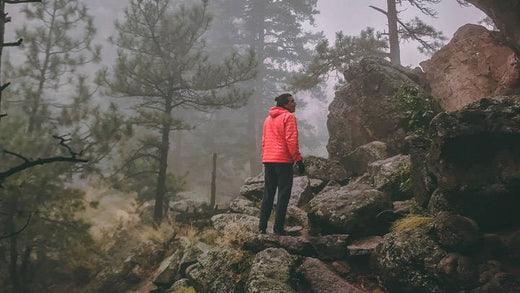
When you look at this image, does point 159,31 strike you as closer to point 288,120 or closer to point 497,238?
point 288,120

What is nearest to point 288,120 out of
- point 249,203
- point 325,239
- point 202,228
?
point 325,239

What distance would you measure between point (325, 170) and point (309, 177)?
52 cm

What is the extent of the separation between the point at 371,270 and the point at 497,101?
3.19 metres

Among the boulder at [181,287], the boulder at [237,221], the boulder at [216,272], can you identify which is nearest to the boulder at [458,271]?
the boulder at [216,272]

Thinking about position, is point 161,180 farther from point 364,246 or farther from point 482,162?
point 482,162

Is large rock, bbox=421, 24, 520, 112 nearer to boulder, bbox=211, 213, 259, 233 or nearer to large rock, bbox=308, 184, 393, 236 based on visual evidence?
large rock, bbox=308, 184, 393, 236

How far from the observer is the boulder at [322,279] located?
4.38 m

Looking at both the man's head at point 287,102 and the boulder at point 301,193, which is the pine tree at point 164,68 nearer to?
the boulder at point 301,193

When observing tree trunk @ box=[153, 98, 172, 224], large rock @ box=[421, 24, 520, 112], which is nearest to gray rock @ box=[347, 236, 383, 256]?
large rock @ box=[421, 24, 520, 112]

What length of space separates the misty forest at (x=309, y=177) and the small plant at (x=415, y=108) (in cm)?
4

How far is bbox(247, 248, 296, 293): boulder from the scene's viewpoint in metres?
4.56

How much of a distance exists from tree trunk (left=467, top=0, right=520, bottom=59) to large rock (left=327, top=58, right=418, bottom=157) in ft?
8.66

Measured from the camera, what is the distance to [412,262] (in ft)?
13.5

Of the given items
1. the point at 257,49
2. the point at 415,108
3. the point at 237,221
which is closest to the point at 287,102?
the point at 237,221
